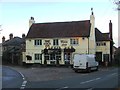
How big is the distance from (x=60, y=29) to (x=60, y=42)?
12.4 ft

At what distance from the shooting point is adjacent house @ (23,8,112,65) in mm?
64438

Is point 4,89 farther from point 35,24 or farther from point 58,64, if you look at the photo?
point 35,24

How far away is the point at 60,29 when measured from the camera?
68.5m

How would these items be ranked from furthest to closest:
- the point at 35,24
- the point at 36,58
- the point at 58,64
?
the point at 35,24
the point at 36,58
the point at 58,64

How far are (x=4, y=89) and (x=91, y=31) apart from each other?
152ft

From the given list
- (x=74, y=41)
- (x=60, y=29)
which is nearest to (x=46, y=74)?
(x=74, y=41)

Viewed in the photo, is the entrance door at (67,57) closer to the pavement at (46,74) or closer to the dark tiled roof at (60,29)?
the dark tiled roof at (60,29)

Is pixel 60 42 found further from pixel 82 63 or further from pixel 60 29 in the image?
pixel 82 63

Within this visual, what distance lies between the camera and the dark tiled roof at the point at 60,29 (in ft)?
215

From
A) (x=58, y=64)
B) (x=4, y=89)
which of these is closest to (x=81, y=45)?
(x=58, y=64)

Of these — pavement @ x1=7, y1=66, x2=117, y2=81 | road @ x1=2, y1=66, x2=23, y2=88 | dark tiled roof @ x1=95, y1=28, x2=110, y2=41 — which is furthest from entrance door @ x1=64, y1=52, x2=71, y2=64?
road @ x1=2, y1=66, x2=23, y2=88

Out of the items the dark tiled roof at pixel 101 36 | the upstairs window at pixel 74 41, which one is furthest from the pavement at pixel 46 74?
the dark tiled roof at pixel 101 36

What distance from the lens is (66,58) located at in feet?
212

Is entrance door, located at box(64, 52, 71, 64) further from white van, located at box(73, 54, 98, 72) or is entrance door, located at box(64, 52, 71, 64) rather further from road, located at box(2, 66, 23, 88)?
road, located at box(2, 66, 23, 88)
